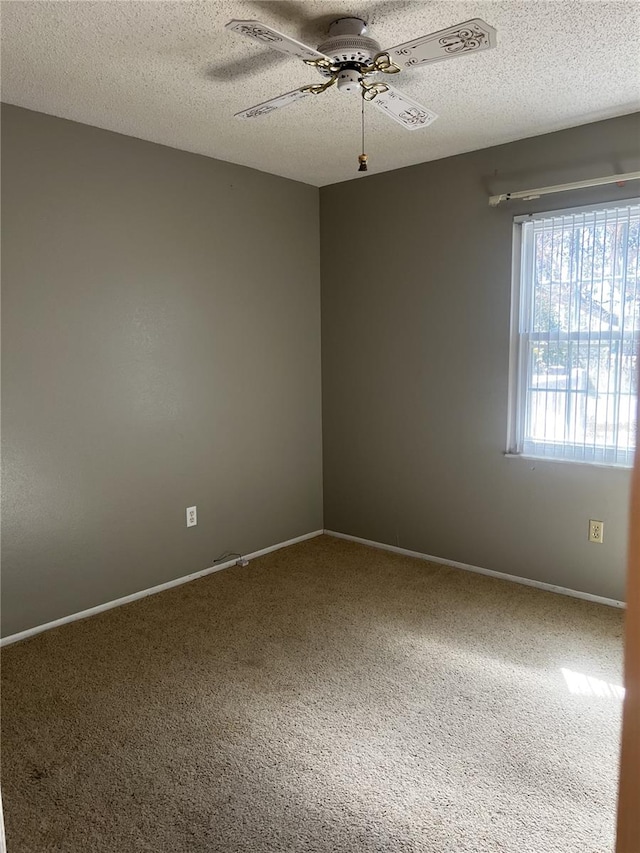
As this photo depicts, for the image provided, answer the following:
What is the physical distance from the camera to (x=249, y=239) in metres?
3.79

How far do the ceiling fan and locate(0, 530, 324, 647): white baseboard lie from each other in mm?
2439

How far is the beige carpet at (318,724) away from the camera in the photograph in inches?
68.2

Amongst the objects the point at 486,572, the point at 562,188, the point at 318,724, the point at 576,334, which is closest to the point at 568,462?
the point at 576,334

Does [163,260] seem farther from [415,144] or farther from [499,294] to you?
[499,294]

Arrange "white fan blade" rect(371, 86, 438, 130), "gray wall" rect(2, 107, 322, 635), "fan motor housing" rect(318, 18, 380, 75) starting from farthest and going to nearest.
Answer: "gray wall" rect(2, 107, 322, 635)
"white fan blade" rect(371, 86, 438, 130)
"fan motor housing" rect(318, 18, 380, 75)

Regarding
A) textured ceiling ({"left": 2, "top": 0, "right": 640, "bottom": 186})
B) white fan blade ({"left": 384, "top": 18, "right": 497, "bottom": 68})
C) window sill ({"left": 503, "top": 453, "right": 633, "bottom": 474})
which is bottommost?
window sill ({"left": 503, "top": 453, "right": 633, "bottom": 474})

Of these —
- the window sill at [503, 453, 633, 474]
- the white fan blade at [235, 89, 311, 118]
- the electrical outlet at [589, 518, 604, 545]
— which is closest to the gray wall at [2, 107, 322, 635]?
the white fan blade at [235, 89, 311, 118]

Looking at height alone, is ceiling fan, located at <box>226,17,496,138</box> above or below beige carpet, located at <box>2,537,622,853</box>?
above

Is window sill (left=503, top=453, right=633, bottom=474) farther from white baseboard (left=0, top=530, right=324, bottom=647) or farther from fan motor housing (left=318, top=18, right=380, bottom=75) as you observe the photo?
fan motor housing (left=318, top=18, right=380, bottom=75)

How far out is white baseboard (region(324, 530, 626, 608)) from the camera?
3.22 m

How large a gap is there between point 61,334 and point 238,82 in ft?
4.56

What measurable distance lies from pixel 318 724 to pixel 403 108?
7.50 ft

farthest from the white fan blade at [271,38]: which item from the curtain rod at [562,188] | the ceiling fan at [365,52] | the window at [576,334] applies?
the window at [576,334]

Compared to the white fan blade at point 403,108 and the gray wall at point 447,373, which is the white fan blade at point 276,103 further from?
the gray wall at point 447,373
